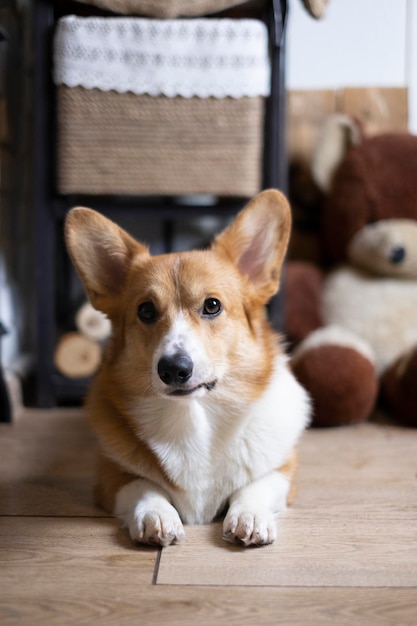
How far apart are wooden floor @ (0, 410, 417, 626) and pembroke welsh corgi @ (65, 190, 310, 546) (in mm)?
55

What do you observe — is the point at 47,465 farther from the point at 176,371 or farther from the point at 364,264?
the point at 364,264

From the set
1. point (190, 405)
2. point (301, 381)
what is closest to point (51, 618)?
point (190, 405)

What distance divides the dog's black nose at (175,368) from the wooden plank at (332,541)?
0.32 metres

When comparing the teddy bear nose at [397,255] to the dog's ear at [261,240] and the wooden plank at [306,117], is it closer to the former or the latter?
the wooden plank at [306,117]

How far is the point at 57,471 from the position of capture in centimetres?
162

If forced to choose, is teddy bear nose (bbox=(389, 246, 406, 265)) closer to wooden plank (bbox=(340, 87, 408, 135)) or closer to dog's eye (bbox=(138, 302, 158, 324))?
wooden plank (bbox=(340, 87, 408, 135))

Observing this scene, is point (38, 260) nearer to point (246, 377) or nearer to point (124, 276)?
point (124, 276)

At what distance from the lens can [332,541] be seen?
1190mm

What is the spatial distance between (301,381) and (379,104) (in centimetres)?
126

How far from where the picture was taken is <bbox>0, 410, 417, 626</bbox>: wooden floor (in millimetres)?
948

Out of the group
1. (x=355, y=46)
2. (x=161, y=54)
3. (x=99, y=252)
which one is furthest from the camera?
(x=355, y=46)

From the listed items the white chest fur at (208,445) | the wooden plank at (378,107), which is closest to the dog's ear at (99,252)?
the white chest fur at (208,445)

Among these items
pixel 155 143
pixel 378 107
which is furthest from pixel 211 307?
pixel 378 107

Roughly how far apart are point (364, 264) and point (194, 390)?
1.30 metres
